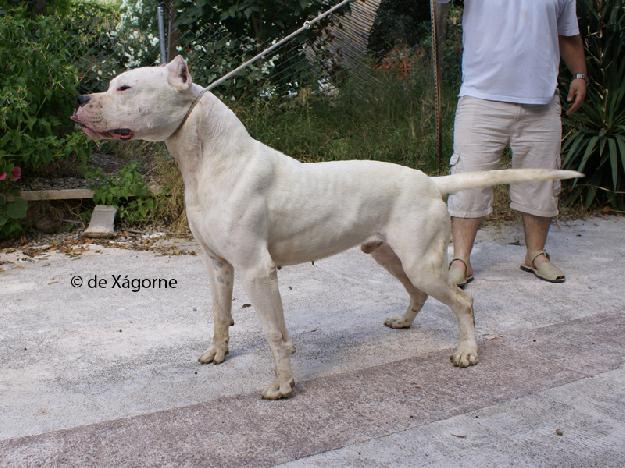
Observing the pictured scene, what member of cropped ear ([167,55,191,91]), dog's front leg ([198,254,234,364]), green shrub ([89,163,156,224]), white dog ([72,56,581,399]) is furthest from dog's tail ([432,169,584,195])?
green shrub ([89,163,156,224])

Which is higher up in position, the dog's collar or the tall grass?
the dog's collar

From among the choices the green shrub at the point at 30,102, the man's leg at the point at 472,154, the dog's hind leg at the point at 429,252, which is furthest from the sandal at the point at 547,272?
the green shrub at the point at 30,102

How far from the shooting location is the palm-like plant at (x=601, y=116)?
21.8 ft

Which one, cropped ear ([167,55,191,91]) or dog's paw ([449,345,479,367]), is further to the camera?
dog's paw ([449,345,479,367])

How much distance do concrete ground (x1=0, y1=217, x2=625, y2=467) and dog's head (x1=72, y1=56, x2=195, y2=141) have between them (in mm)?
1186

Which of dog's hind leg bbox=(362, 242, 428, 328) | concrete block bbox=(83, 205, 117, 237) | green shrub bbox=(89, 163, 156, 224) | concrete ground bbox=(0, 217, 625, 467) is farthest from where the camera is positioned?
green shrub bbox=(89, 163, 156, 224)

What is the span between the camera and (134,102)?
298cm

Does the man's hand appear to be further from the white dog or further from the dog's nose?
the dog's nose

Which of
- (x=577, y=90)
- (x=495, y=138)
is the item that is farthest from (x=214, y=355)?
(x=577, y=90)

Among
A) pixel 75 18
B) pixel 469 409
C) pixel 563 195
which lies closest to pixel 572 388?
pixel 469 409

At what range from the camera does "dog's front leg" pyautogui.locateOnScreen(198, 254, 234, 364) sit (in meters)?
3.47

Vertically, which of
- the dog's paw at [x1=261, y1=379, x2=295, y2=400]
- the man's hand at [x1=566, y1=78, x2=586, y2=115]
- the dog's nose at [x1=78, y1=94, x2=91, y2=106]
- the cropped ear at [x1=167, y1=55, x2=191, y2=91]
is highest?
the cropped ear at [x1=167, y1=55, x2=191, y2=91]

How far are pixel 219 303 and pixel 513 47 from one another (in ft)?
8.20

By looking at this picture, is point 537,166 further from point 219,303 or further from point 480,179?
point 219,303
